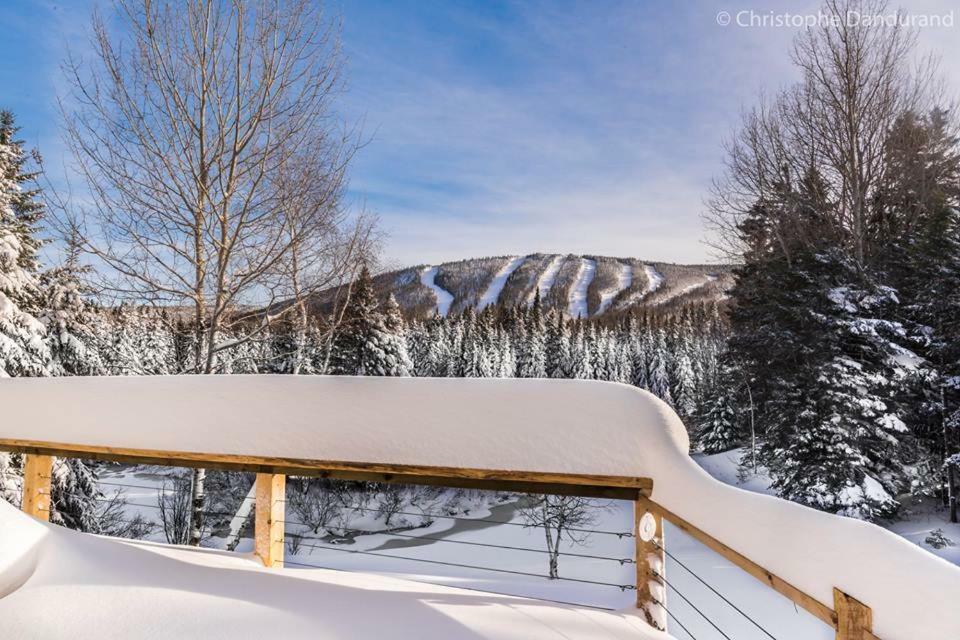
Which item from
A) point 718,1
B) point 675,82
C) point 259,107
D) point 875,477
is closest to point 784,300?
point 875,477

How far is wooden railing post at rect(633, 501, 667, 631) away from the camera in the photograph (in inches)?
79.6

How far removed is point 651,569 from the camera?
2049 mm

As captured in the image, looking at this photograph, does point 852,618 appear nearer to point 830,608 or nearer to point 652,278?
point 830,608

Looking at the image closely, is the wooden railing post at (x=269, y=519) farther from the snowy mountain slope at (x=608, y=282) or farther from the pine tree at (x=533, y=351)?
the snowy mountain slope at (x=608, y=282)

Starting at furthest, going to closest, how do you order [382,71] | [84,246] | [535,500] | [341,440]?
1. [535,500]
2. [382,71]
3. [84,246]
4. [341,440]

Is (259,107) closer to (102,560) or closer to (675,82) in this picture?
(102,560)

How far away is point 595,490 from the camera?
7.13ft

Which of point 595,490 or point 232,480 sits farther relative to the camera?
point 232,480

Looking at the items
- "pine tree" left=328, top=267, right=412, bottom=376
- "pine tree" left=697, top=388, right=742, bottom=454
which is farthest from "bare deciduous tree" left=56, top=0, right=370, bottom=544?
"pine tree" left=697, top=388, right=742, bottom=454

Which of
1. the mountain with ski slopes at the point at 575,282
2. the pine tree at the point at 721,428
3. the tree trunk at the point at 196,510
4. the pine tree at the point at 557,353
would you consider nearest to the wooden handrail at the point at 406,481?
the tree trunk at the point at 196,510

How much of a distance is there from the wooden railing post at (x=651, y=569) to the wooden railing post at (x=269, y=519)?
1655mm

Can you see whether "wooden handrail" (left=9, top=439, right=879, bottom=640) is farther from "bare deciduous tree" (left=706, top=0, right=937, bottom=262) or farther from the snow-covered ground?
"bare deciduous tree" (left=706, top=0, right=937, bottom=262)

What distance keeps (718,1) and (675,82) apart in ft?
14.8

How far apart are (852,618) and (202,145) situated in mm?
6923
